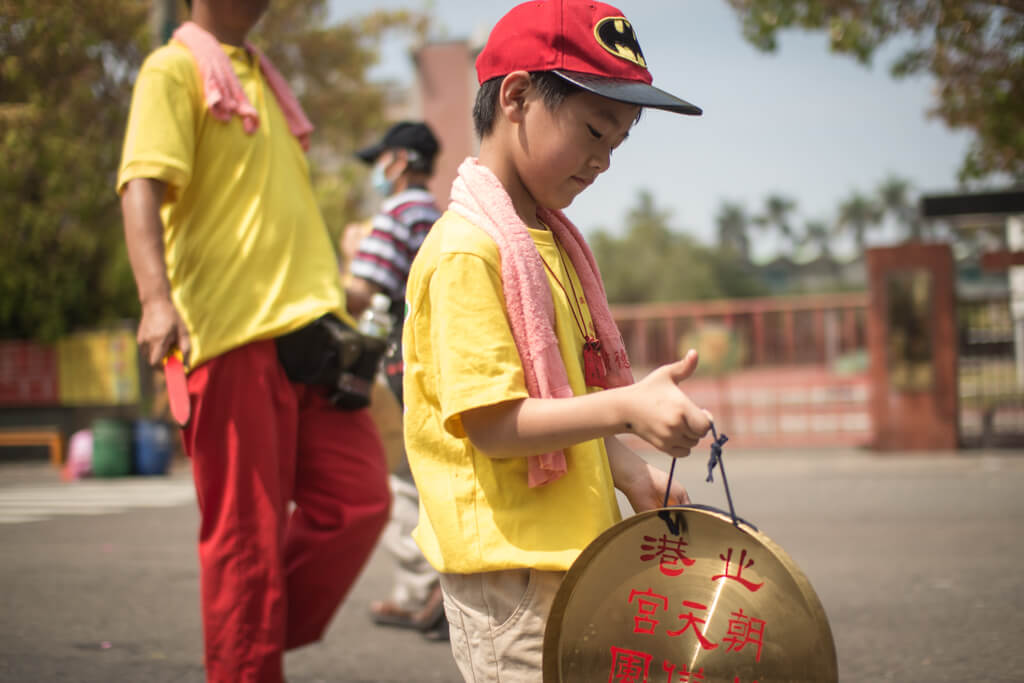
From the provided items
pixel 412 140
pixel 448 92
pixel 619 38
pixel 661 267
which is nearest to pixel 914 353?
pixel 412 140

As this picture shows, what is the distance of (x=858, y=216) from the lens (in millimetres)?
116625

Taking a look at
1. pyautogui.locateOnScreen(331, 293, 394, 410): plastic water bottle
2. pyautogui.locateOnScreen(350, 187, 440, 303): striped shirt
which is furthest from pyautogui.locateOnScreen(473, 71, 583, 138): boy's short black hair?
pyautogui.locateOnScreen(350, 187, 440, 303): striped shirt

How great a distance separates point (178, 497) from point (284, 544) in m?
7.09

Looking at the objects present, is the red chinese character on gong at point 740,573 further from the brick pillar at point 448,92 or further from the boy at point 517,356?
→ the brick pillar at point 448,92

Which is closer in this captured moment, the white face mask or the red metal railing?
the white face mask

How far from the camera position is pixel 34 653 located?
3928 millimetres

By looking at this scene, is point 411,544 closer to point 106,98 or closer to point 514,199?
point 514,199

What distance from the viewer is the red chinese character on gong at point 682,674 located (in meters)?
1.41

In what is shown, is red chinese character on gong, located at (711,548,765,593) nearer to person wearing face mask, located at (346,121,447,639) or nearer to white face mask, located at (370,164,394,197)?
person wearing face mask, located at (346,121,447,639)

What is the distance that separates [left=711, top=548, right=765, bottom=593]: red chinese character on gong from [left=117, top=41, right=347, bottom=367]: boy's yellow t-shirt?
5.09 feet

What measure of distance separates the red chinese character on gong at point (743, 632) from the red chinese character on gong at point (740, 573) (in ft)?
0.11

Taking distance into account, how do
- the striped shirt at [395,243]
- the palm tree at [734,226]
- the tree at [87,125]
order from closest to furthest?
the striped shirt at [395,243] → the tree at [87,125] → the palm tree at [734,226]

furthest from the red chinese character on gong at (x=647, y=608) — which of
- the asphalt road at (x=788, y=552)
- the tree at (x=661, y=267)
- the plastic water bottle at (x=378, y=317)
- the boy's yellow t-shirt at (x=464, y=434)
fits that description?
the tree at (x=661, y=267)

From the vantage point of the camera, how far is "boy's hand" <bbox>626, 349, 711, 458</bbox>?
1.41 metres
